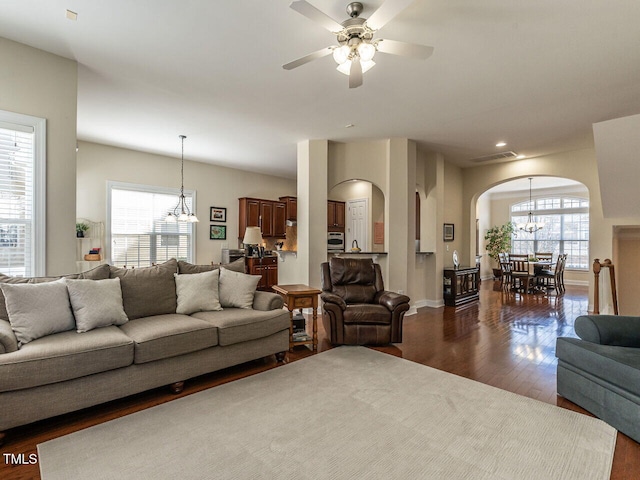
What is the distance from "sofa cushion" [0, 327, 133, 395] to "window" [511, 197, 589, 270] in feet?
38.5

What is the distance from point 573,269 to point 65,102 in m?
12.3

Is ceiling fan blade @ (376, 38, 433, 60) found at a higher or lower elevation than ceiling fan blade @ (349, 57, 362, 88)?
higher

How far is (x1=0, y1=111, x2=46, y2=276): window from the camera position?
2.73 m

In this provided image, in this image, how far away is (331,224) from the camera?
821 centimetres

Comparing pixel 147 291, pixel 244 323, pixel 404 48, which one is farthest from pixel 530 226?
pixel 147 291

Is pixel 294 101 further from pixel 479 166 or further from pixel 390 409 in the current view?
pixel 479 166

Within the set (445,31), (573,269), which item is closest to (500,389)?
(445,31)

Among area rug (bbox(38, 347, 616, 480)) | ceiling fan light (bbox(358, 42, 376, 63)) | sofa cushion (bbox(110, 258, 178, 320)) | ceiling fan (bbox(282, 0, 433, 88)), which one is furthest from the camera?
sofa cushion (bbox(110, 258, 178, 320))

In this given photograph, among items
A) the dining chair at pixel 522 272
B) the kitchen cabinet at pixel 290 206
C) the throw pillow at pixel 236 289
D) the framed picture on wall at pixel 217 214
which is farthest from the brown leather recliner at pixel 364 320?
the dining chair at pixel 522 272

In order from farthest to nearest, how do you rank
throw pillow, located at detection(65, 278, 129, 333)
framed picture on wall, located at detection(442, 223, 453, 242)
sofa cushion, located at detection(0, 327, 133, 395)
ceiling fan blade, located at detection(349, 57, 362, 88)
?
framed picture on wall, located at detection(442, 223, 453, 242), throw pillow, located at detection(65, 278, 129, 333), ceiling fan blade, located at detection(349, 57, 362, 88), sofa cushion, located at detection(0, 327, 133, 395)

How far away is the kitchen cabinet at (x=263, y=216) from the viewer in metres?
7.64

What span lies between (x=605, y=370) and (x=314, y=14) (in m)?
3.03

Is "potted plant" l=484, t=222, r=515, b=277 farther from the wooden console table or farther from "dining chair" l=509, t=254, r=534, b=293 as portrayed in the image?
the wooden console table

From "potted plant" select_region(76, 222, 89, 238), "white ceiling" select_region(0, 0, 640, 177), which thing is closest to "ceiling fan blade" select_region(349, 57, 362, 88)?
"white ceiling" select_region(0, 0, 640, 177)
